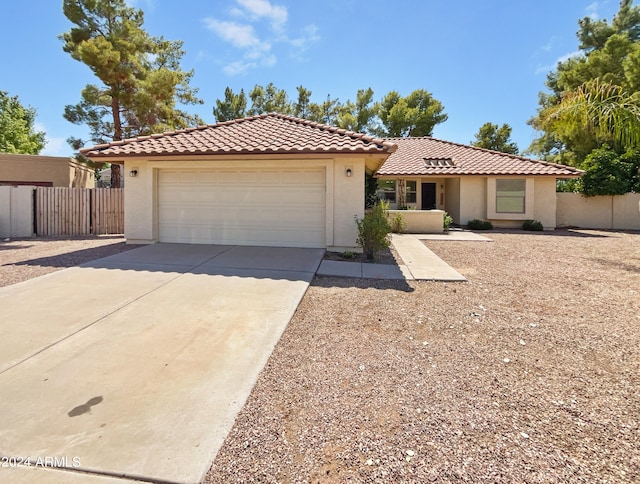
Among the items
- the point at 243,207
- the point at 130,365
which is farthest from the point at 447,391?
the point at 243,207

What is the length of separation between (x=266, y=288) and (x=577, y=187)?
830 inches

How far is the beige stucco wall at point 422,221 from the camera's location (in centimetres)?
1516

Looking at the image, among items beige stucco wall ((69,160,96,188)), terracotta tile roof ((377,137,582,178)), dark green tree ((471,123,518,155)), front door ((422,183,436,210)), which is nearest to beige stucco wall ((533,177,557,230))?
terracotta tile roof ((377,137,582,178))

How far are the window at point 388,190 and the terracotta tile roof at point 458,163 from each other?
2.96 feet

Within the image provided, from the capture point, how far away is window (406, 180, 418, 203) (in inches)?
789

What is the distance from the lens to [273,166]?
949 cm

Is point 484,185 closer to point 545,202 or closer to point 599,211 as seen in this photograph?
point 545,202

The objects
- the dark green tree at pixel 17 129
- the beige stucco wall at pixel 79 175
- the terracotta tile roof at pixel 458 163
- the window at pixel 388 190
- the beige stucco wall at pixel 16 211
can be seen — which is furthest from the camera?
the dark green tree at pixel 17 129

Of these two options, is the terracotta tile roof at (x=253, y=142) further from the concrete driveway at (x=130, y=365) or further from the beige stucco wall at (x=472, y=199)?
the beige stucco wall at (x=472, y=199)

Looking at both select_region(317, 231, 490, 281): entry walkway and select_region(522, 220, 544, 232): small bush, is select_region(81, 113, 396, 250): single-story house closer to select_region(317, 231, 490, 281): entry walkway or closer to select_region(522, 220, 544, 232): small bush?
select_region(317, 231, 490, 281): entry walkway

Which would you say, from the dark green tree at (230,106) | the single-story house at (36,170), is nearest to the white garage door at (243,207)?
the single-story house at (36,170)

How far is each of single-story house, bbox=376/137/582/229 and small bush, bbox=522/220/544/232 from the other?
33 cm

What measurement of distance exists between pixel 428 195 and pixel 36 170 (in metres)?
24.0

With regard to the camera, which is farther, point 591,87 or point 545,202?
point 545,202
